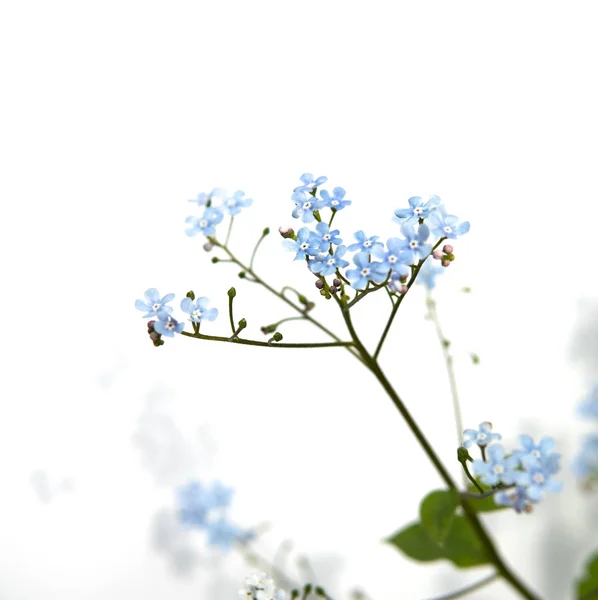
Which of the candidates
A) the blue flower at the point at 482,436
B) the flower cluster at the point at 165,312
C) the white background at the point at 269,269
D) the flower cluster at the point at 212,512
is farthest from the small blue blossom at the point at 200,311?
the white background at the point at 269,269

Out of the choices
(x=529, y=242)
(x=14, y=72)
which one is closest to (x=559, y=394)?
(x=529, y=242)

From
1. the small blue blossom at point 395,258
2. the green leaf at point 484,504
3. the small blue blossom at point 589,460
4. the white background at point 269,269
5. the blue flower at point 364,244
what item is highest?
the white background at point 269,269

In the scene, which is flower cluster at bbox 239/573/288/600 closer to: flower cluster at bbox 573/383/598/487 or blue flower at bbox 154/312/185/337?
blue flower at bbox 154/312/185/337

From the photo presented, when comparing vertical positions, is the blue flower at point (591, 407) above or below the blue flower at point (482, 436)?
above

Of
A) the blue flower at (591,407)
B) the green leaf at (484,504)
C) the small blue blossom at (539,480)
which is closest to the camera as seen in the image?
the small blue blossom at (539,480)

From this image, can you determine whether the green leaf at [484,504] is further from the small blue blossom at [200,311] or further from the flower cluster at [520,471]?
the small blue blossom at [200,311]

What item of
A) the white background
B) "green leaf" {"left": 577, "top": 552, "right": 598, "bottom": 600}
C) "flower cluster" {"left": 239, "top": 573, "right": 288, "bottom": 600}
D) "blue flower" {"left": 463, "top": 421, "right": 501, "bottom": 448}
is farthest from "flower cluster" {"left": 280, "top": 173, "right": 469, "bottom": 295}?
the white background

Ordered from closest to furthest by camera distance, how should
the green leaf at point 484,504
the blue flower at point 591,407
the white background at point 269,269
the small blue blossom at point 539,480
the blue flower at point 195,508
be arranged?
the small blue blossom at point 539,480, the green leaf at point 484,504, the blue flower at point 591,407, the blue flower at point 195,508, the white background at point 269,269

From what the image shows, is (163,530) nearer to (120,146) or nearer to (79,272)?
(79,272)
